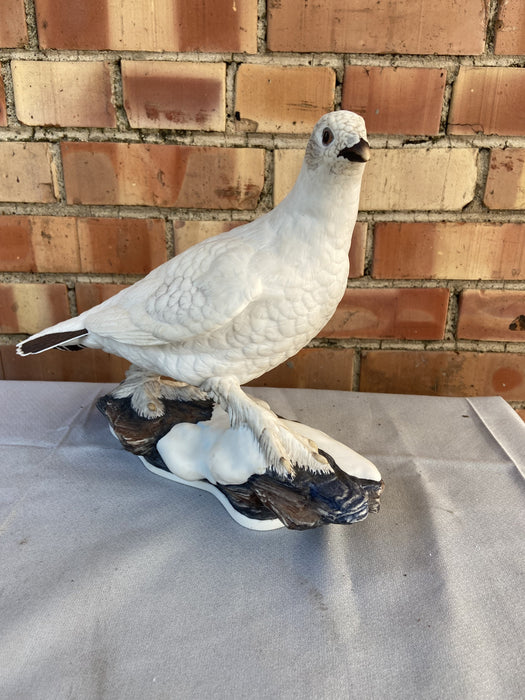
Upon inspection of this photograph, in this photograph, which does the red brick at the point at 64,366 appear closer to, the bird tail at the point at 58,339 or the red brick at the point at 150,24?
the bird tail at the point at 58,339

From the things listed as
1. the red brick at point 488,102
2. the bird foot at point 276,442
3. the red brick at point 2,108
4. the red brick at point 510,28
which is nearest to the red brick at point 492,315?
the red brick at point 488,102

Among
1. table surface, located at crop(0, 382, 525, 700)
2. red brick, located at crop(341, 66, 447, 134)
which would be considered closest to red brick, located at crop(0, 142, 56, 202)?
table surface, located at crop(0, 382, 525, 700)

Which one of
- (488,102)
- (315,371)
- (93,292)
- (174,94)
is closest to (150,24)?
(174,94)

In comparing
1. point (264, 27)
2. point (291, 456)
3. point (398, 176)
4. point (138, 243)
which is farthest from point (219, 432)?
point (264, 27)

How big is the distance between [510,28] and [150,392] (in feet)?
2.67

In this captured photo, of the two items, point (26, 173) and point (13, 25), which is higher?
point (13, 25)

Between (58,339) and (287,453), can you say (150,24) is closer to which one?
(58,339)

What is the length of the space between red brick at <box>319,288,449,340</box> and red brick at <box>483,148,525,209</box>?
180 millimetres

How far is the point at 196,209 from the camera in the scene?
89cm

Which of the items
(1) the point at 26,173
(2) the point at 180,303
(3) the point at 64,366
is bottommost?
(3) the point at 64,366

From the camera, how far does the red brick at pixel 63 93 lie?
0.82 m

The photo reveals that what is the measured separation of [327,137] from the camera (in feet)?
1.72

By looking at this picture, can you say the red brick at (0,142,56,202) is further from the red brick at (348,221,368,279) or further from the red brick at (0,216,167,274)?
the red brick at (348,221,368,279)

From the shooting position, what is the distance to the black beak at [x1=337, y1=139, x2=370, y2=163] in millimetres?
495
